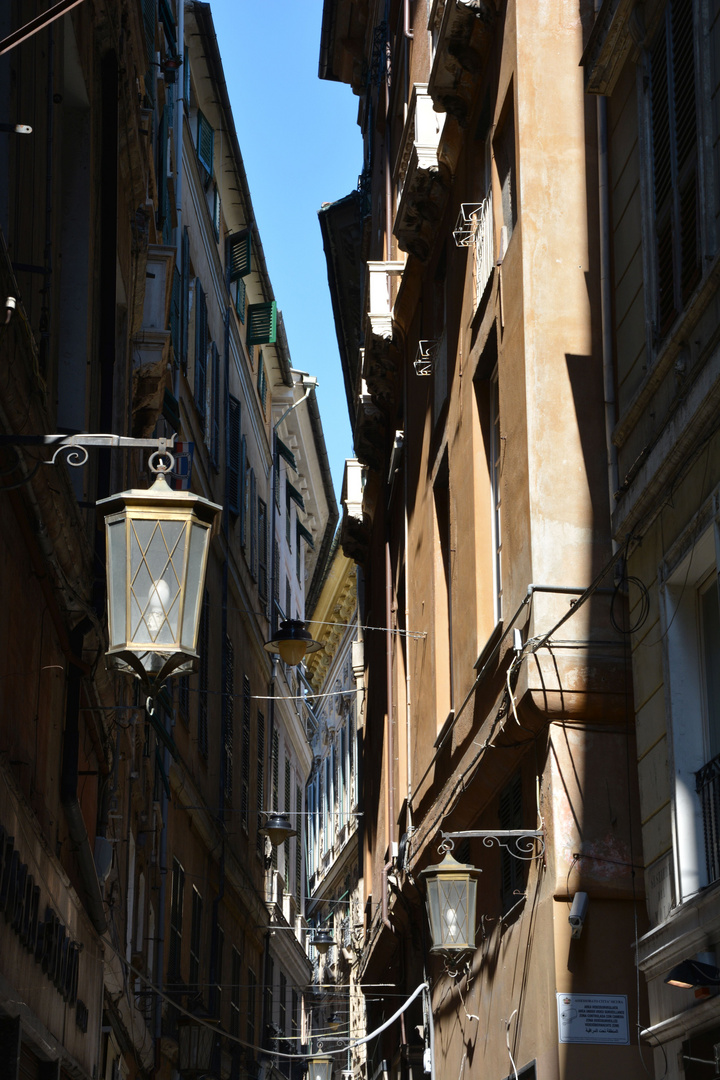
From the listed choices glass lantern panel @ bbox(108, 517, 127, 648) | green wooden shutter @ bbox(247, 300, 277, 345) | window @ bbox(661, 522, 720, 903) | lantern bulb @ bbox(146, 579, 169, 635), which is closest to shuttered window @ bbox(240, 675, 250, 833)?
green wooden shutter @ bbox(247, 300, 277, 345)

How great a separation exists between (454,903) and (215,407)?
16101mm

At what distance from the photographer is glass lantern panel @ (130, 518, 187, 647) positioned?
239 inches

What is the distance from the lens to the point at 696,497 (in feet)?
25.9

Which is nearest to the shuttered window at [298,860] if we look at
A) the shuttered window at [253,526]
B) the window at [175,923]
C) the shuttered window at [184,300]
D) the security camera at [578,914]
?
the shuttered window at [253,526]

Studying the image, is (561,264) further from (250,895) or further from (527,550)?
(250,895)

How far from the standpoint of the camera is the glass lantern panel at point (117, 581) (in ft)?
20.0

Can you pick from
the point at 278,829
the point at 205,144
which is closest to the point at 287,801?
the point at 278,829

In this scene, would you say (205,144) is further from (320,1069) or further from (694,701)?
(694,701)

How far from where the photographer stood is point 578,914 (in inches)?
367

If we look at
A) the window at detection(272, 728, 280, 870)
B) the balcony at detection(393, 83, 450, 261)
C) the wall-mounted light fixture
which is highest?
the balcony at detection(393, 83, 450, 261)

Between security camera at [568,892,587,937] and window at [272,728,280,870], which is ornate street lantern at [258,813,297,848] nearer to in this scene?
window at [272,728,280,870]

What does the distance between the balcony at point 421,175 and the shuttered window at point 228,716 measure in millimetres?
11449

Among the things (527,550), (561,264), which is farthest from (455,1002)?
(561,264)

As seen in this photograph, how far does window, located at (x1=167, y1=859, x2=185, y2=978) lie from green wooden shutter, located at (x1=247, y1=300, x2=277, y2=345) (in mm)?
14900
